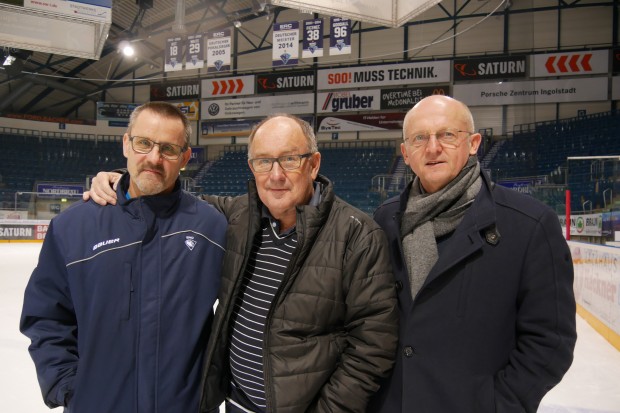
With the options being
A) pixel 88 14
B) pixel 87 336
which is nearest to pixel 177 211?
pixel 87 336

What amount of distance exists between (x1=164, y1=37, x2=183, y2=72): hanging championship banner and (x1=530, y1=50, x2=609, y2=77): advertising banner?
466 inches

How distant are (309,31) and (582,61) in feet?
36.1

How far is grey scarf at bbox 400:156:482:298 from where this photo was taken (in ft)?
4.33

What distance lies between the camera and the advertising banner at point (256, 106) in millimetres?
18016

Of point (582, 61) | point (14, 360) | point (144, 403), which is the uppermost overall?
point (582, 61)

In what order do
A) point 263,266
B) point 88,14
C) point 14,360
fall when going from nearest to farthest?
point 263,266 < point 88,14 < point 14,360

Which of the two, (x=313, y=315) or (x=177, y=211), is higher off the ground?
(x=177, y=211)

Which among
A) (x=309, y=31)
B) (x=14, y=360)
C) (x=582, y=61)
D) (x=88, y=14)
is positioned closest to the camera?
Answer: (x=88, y=14)

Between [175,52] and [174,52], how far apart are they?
0.02 metres

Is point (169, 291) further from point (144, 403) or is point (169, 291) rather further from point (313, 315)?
point (313, 315)

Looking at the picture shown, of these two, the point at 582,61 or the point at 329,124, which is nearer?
the point at 582,61

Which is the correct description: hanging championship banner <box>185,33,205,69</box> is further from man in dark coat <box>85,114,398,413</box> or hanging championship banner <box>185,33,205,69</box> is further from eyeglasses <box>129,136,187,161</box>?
man in dark coat <box>85,114,398,413</box>

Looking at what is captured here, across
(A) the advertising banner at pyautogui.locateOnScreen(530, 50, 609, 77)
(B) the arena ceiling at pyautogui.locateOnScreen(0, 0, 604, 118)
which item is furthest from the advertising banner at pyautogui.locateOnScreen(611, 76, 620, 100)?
(B) the arena ceiling at pyautogui.locateOnScreen(0, 0, 604, 118)

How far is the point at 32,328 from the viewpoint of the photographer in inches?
54.7
